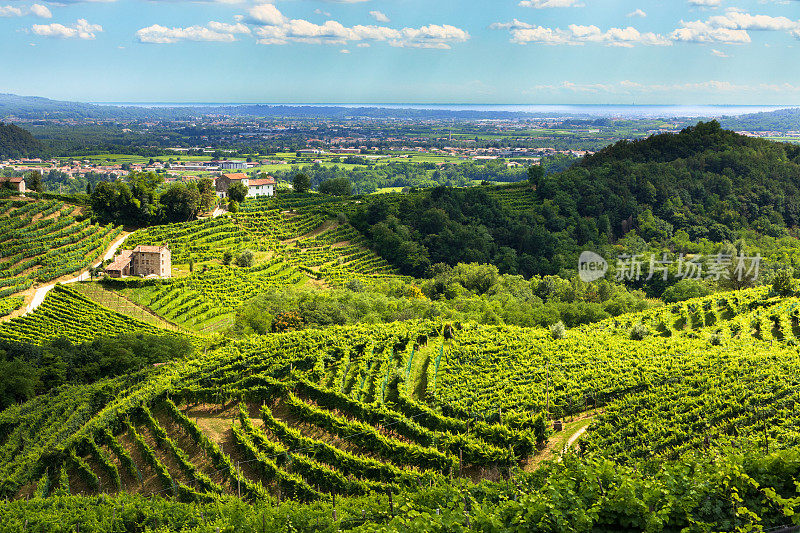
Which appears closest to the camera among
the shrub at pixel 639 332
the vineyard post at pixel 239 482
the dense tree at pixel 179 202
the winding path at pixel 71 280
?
the vineyard post at pixel 239 482

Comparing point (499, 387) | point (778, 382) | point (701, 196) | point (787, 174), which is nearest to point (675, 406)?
point (778, 382)

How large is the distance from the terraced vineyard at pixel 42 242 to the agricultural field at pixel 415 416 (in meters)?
24.0

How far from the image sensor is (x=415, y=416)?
79.3ft

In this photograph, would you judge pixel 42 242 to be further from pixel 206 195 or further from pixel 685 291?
pixel 685 291

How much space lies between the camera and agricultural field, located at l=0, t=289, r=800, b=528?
2061cm

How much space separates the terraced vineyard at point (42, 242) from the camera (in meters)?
54.8

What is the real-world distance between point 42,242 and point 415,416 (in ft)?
163

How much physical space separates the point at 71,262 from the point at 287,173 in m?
128

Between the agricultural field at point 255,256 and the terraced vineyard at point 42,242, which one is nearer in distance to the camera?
the agricultural field at point 255,256

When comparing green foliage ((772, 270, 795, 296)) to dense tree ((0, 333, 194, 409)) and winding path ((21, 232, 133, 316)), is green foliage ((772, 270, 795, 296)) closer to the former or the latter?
dense tree ((0, 333, 194, 409))

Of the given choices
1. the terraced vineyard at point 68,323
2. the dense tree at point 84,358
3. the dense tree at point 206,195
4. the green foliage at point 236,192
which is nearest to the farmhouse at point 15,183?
the dense tree at point 206,195

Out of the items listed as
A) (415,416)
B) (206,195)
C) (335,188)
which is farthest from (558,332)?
(335,188)

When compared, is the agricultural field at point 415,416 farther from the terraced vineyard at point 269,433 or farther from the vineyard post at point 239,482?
the vineyard post at point 239,482

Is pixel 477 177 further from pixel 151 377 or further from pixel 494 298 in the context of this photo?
pixel 151 377
